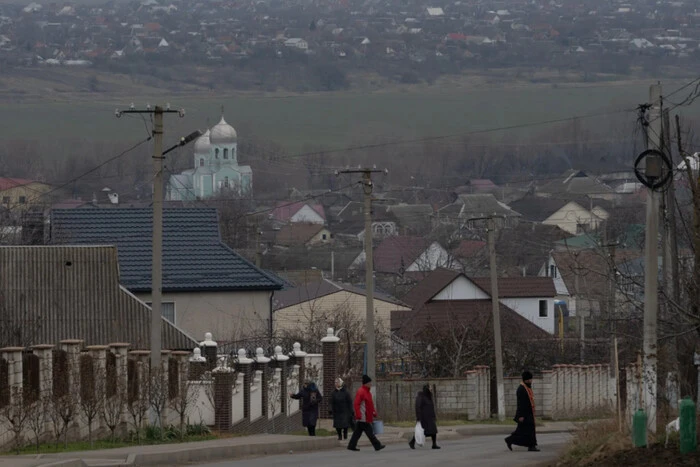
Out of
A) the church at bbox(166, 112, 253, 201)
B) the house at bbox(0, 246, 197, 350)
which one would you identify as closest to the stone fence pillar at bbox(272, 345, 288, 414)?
the house at bbox(0, 246, 197, 350)

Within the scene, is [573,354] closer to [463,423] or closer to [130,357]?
[463,423]

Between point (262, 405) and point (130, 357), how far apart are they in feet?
20.4

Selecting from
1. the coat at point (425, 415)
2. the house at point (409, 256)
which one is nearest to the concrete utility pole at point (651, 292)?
the coat at point (425, 415)

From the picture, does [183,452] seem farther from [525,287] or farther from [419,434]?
[525,287]

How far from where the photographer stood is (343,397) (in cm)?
3219

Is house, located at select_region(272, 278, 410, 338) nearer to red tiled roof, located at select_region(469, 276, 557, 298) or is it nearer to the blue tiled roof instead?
red tiled roof, located at select_region(469, 276, 557, 298)

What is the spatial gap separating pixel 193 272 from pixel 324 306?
873 inches

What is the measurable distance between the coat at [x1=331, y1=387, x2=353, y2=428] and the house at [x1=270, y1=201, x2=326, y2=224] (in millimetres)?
145615

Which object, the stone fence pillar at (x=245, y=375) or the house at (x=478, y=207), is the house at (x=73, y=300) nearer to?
the stone fence pillar at (x=245, y=375)

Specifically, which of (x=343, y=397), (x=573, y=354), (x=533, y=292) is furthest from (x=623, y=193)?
(x=343, y=397)

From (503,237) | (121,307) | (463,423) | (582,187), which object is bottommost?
(463,423)

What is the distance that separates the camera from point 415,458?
26094 millimetres

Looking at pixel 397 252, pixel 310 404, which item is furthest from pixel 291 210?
pixel 310 404

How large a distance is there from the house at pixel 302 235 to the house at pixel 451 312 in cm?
Answer: 7515
